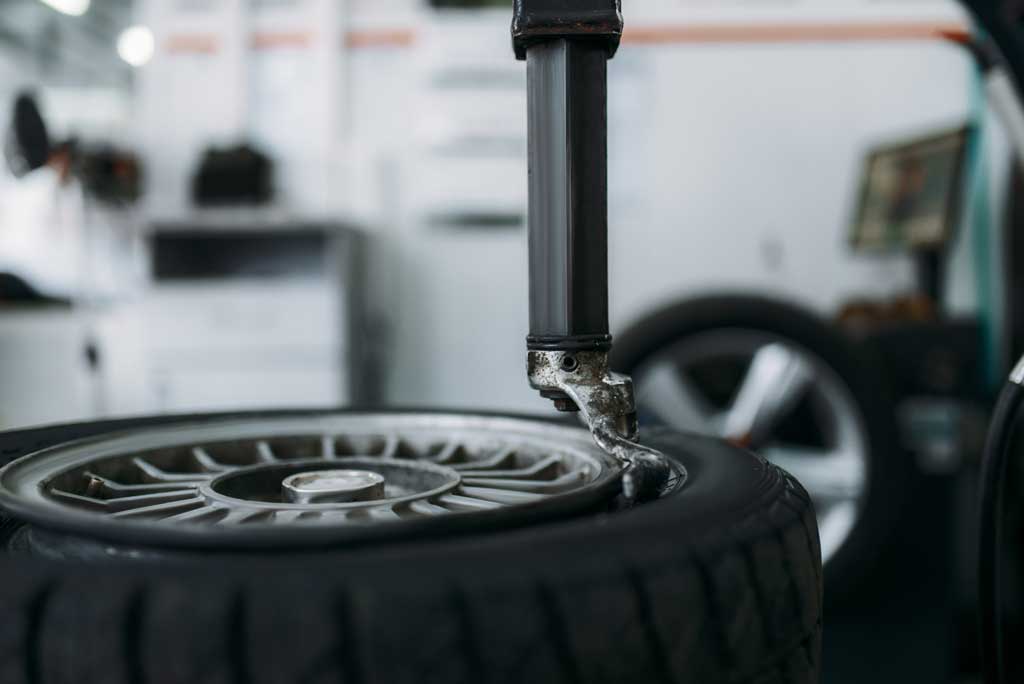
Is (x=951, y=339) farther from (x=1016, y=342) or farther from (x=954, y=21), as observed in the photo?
(x=954, y=21)

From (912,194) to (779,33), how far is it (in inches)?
29.7

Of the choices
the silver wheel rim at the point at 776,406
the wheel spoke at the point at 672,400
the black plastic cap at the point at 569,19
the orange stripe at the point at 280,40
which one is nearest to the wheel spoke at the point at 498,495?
the black plastic cap at the point at 569,19

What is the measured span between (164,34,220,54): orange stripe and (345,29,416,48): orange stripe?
1.73ft

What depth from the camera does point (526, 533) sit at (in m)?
0.31

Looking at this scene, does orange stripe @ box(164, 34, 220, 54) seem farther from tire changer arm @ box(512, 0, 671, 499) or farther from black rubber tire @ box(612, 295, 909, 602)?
tire changer arm @ box(512, 0, 671, 499)

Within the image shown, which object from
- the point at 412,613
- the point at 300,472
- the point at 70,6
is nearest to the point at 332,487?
the point at 300,472

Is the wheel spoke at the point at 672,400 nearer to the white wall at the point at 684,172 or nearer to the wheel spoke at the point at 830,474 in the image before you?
the wheel spoke at the point at 830,474

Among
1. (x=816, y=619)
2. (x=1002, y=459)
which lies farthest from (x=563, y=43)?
(x=1002, y=459)

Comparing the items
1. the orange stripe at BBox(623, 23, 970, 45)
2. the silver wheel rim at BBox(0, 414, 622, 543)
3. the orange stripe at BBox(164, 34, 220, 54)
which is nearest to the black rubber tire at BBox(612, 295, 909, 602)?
the silver wheel rim at BBox(0, 414, 622, 543)

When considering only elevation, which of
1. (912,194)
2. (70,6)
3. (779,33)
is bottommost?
(912,194)

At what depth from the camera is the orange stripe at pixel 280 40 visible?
109 inches

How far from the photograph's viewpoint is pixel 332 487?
46 centimetres

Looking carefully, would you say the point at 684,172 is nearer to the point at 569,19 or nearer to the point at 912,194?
the point at 912,194

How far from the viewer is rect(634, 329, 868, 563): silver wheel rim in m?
1.46
